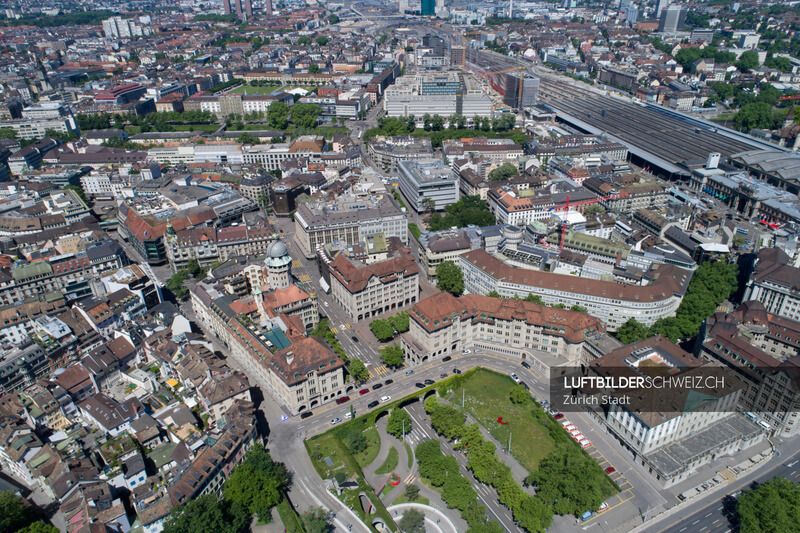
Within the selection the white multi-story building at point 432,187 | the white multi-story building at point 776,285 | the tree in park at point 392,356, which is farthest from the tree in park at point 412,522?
the white multi-story building at point 432,187

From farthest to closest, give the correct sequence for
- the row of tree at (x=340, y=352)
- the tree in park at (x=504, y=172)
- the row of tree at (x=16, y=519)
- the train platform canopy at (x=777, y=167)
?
the tree in park at (x=504, y=172)
the train platform canopy at (x=777, y=167)
the row of tree at (x=340, y=352)
the row of tree at (x=16, y=519)

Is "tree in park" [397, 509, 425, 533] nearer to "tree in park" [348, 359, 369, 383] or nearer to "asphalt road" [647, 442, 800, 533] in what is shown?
"tree in park" [348, 359, 369, 383]

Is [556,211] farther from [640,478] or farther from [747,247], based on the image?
[640,478]

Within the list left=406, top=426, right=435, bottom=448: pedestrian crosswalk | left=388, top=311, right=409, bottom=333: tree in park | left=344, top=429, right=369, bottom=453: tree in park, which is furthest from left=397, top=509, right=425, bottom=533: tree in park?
left=388, top=311, right=409, bottom=333: tree in park

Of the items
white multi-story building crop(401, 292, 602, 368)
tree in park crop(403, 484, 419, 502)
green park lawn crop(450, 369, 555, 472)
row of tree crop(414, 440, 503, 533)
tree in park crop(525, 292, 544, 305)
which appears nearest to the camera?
row of tree crop(414, 440, 503, 533)

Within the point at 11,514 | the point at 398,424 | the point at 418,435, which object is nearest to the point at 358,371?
the point at 398,424

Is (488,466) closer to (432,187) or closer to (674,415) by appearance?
(674,415)

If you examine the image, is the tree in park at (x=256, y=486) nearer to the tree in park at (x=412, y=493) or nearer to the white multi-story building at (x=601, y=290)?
the tree in park at (x=412, y=493)
